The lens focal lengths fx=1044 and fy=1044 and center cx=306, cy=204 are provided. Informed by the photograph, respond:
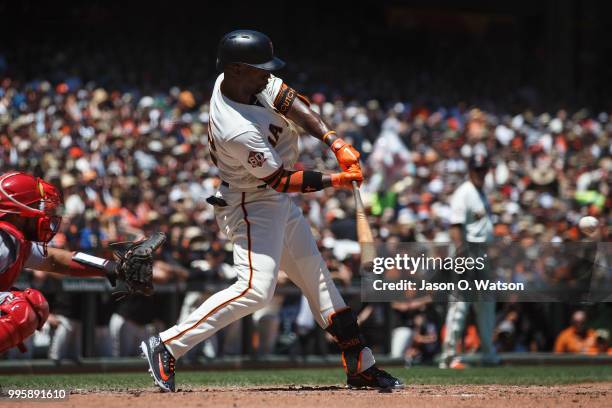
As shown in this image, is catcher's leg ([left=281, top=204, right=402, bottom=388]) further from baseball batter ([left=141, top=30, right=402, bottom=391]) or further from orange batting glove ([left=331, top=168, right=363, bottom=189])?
orange batting glove ([left=331, top=168, right=363, bottom=189])

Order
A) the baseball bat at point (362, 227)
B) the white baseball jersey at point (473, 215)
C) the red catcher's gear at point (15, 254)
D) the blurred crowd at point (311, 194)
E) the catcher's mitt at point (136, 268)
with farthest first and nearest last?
→ the blurred crowd at point (311, 194) → the white baseball jersey at point (473, 215) → the baseball bat at point (362, 227) → the catcher's mitt at point (136, 268) → the red catcher's gear at point (15, 254)

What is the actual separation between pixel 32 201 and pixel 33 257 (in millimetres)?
404

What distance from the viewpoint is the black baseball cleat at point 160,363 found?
5.73 meters

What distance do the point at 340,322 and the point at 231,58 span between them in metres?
1.62

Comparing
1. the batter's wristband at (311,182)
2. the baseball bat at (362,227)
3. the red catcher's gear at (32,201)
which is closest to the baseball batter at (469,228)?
the baseball bat at (362,227)

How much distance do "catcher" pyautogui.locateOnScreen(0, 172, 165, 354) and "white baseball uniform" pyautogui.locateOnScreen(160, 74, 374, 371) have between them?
390mm

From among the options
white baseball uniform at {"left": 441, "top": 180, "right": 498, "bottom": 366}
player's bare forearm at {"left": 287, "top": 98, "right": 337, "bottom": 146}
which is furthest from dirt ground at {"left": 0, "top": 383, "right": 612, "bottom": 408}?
white baseball uniform at {"left": 441, "top": 180, "right": 498, "bottom": 366}

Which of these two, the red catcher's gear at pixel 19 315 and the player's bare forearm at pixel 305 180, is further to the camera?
the player's bare forearm at pixel 305 180

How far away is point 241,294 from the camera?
569cm

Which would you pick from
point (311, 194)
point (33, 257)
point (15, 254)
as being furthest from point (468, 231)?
point (15, 254)

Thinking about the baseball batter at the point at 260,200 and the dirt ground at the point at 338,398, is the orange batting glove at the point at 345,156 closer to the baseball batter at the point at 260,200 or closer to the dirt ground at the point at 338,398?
the baseball batter at the point at 260,200

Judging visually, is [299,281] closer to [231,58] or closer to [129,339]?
[231,58]

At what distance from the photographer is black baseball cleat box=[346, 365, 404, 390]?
6.01 metres

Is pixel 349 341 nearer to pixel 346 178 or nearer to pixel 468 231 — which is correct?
pixel 346 178
